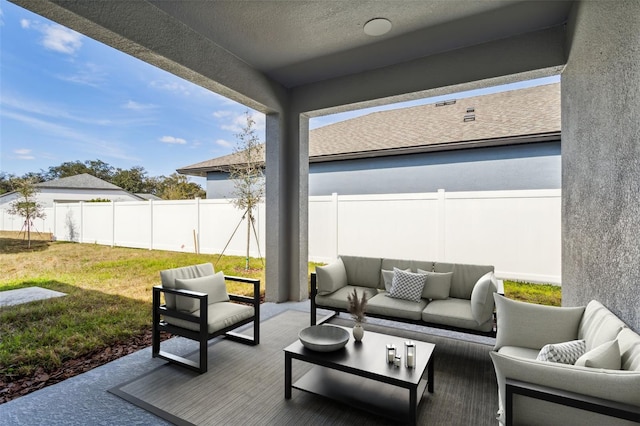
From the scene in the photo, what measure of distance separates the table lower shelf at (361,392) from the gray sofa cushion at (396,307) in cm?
66

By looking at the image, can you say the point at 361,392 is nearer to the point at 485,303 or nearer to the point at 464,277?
the point at 485,303

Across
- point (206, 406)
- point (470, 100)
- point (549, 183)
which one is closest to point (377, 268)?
point (206, 406)

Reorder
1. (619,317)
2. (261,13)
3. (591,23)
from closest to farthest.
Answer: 1. (619,317)
2. (591,23)
3. (261,13)

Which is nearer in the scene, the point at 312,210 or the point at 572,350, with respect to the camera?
the point at 572,350

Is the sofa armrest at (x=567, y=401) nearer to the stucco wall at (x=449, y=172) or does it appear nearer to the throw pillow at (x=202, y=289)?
the throw pillow at (x=202, y=289)

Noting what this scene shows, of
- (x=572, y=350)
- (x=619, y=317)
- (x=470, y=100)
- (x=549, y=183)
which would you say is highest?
(x=470, y=100)

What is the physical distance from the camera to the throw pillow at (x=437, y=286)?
3.37 meters

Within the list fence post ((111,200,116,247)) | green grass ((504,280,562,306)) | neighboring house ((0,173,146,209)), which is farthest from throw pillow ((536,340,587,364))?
fence post ((111,200,116,247))

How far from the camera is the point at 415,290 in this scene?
131 inches

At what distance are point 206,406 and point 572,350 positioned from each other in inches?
95.2

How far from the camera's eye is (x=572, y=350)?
1.70 m

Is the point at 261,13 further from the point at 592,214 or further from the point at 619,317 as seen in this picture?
the point at 619,317

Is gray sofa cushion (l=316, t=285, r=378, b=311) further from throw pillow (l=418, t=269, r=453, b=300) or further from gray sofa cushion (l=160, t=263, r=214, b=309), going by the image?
gray sofa cushion (l=160, t=263, r=214, b=309)

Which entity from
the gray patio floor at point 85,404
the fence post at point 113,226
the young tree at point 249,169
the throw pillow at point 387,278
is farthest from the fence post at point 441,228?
the fence post at point 113,226
